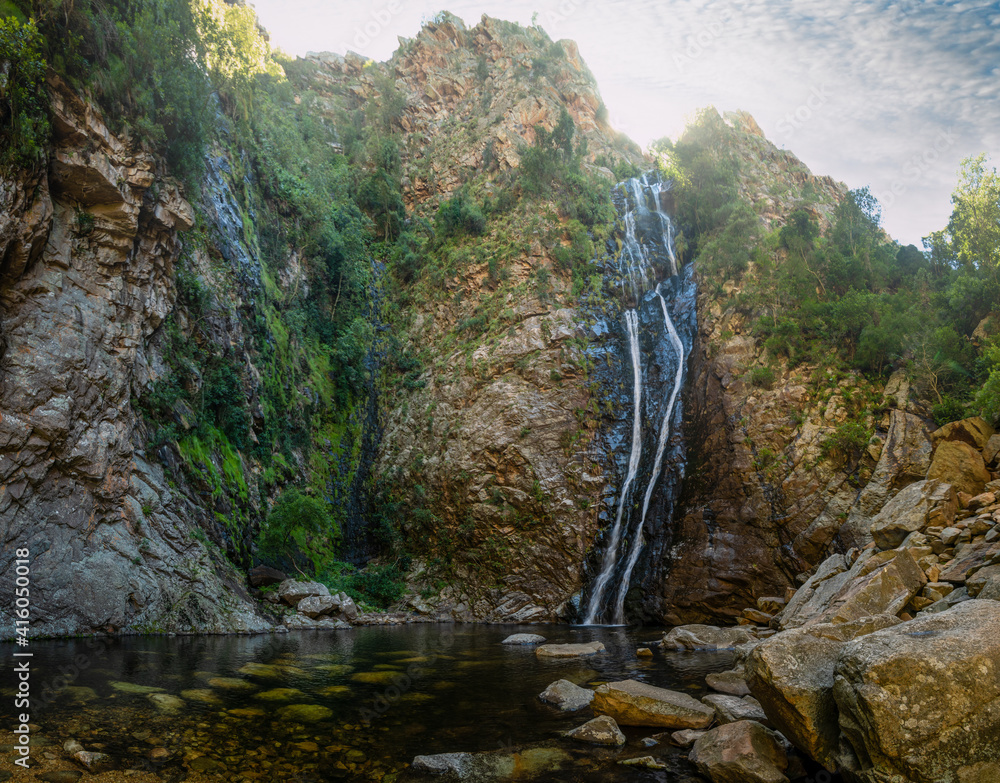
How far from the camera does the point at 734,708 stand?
6961mm

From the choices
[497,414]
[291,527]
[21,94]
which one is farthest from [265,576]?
[21,94]

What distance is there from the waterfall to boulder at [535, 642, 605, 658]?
840 centimetres

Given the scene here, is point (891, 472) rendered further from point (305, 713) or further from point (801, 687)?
point (305, 713)

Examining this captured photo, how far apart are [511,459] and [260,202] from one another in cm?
1889

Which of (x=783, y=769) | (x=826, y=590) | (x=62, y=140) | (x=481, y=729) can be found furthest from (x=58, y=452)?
(x=826, y=590)

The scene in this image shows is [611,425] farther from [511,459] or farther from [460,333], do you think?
[460,333]

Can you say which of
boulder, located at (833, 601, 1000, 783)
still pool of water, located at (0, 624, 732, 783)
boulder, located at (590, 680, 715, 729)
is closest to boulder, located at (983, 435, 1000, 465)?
still pool of water, located at (0, 624, 732, 783)

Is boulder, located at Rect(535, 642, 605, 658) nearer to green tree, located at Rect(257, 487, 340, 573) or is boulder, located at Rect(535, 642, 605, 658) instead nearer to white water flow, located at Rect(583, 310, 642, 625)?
white water flow, located at Rect(583, 310, 642, 625)

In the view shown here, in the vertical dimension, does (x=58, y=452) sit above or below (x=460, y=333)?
below

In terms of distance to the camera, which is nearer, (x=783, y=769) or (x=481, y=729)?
(x=783, y=769)

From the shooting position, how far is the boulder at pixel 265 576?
19.2m

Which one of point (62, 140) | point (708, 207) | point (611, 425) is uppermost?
point (708, 207)

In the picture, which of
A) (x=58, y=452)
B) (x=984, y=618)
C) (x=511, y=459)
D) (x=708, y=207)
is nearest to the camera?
(x=984, y=618)

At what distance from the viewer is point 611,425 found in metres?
27.0
